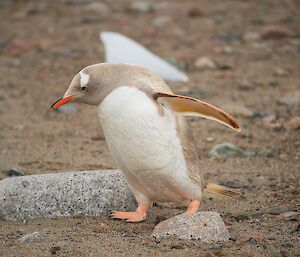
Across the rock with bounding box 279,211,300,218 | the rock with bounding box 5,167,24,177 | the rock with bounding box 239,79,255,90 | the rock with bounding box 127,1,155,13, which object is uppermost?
the rock with bounding box 279,211,300,218

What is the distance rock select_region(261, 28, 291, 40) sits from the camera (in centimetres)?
980

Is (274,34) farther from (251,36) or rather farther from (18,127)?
(18,127)

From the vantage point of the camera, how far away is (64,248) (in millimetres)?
3959

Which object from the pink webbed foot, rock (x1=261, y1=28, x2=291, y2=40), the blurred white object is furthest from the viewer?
rock (x1=261, y1=28, x2=291, y2=40)

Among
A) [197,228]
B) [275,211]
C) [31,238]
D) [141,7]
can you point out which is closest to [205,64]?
[141,7]

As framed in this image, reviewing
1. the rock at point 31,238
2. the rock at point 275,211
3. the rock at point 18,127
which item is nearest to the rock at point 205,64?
the rock at point 18,127

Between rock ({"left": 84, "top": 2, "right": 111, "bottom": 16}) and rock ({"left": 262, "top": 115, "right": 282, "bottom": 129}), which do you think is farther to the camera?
rock ({"left": 84, "top": 2, "right": 111, "bottom": 16})

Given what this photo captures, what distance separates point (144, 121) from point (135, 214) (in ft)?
2.55

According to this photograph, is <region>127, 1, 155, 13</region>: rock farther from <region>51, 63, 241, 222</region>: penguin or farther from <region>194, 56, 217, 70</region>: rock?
<region>51, 63, 241, 222</region>: penguin

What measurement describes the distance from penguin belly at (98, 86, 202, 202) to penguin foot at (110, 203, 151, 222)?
177mm

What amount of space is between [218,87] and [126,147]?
13.2 ft

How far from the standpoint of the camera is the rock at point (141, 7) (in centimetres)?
1128

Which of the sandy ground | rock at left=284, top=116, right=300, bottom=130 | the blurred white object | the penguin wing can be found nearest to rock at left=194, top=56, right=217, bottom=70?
the sandy ground

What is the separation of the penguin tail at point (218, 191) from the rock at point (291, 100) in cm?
274
